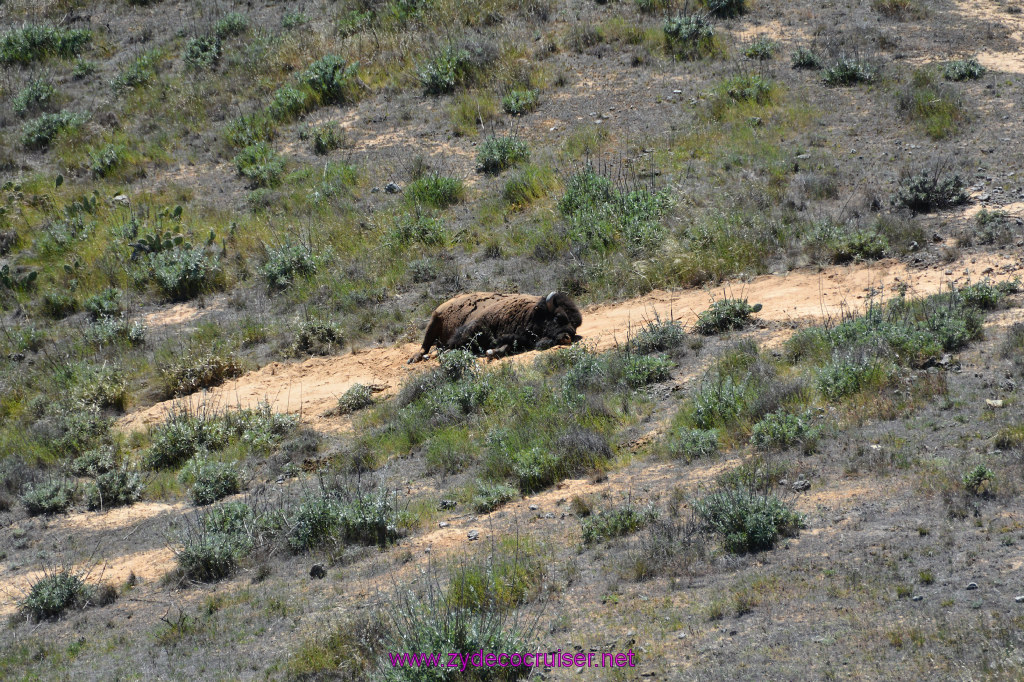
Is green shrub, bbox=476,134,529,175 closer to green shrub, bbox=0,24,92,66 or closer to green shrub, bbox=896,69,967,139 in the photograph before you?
green shrub, bbox=896,69,967,139

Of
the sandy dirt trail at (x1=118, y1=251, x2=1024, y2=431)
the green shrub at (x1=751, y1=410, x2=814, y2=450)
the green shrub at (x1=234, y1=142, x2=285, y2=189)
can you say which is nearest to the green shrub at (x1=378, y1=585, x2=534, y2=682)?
the green shrub at (x1=751, y1=410, x2=814, y2=450)

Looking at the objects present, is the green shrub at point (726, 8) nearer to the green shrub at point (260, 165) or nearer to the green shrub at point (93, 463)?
the green shrub at point (260, 165)

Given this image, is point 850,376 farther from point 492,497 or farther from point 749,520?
point 492,497

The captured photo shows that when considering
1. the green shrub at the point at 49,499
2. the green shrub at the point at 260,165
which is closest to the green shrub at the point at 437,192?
the green shrub at the point at 260,165

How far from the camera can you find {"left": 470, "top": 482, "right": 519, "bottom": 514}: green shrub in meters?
8.46

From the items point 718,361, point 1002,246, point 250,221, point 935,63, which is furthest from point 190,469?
point 935,63

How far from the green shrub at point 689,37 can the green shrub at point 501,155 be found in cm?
452

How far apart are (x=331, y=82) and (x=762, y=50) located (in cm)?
893

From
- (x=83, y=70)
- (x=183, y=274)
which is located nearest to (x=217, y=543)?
(x=183, y=274)

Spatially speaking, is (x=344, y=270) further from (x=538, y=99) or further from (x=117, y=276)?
(x=538, y=99)

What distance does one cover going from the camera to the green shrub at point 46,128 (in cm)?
2005

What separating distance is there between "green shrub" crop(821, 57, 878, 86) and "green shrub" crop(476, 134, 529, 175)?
5.74m

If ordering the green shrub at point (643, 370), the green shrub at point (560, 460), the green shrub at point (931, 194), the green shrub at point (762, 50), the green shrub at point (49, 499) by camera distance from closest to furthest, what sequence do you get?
the green shrub at point (560, 460)
the green shrub at point (49, 499)
the green shrub at point (643, 370)
the green shrub at point (931, 194)
the green shrub at point (762, 50)

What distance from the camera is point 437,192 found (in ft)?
54.4
